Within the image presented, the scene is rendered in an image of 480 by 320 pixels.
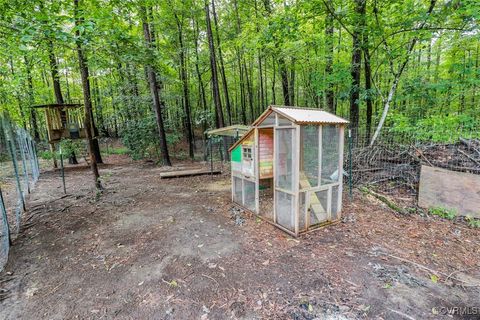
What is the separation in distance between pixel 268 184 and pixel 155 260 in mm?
3353

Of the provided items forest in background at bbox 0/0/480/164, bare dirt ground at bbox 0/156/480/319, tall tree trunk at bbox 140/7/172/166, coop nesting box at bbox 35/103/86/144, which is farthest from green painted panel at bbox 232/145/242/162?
tall tree trunk at bbox 140/7/172/166

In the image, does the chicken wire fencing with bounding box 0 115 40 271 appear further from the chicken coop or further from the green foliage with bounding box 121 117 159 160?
the green foliage with bounding box 121 117 159 160

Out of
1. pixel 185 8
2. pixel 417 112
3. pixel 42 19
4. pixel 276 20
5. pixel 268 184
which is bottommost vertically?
pixel 268 184

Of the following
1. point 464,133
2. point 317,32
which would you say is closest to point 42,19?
point 317,32

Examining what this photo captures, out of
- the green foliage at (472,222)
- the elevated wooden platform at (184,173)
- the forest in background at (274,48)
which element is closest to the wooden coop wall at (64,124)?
the forest in background at (274,48)

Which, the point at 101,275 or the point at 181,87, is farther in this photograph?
the point at 181,87

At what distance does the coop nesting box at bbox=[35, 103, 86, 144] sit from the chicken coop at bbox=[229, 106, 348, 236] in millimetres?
5334

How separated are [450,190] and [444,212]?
0.50 metres

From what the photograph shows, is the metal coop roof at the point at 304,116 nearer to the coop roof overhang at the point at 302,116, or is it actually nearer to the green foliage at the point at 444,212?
the coop roof overhang at the point at 302,116

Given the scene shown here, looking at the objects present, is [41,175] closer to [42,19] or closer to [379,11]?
[42,19]

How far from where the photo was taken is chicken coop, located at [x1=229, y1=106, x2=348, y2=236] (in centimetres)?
378

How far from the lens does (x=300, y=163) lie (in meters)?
4.26

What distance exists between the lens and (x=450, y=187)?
4582 mm

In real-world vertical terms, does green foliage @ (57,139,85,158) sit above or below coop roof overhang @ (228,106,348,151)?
below
